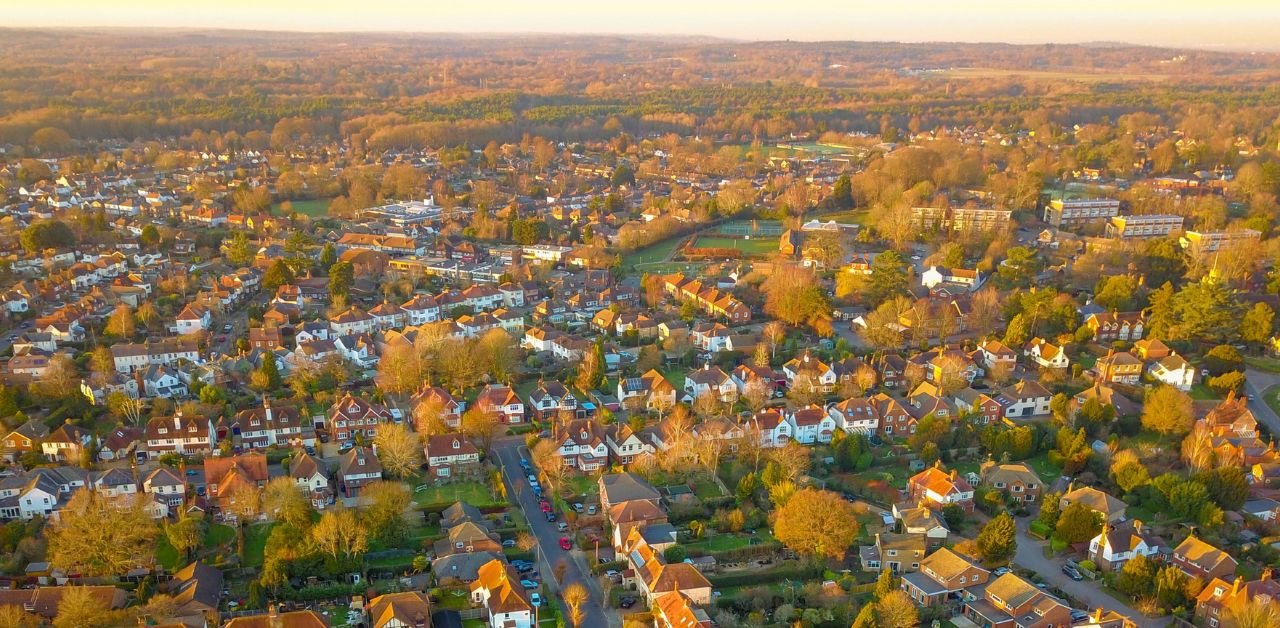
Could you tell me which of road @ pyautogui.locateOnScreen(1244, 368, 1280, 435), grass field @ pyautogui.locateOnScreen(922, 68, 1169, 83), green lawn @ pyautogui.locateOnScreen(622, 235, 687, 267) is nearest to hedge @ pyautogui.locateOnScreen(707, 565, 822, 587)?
road @ pyautogui.locateOnScreen(1244, 368, 1280, 435)

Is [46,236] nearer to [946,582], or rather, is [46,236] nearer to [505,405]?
[505,405]

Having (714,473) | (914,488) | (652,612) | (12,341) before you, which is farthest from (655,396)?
(12,341)

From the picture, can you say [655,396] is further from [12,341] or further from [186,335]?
[12,341]

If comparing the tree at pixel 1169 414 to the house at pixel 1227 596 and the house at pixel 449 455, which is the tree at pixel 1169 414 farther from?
the house at pixel 449 455

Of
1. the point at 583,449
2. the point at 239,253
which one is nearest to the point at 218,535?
the point at 583,449

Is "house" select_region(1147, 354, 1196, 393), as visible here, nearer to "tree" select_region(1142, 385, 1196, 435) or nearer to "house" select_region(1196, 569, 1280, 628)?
"tree" select_region(1142, 385, 1196, 435)
